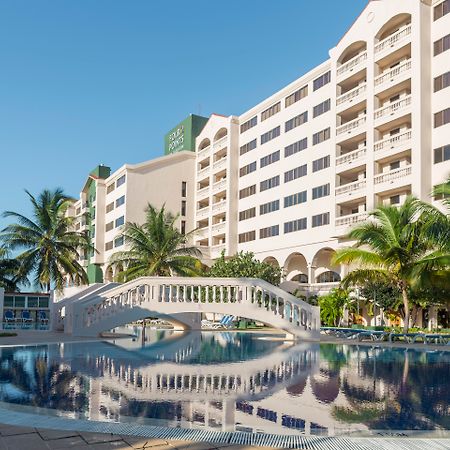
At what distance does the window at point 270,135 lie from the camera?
159 ft

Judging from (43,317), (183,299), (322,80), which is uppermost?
(322,80)

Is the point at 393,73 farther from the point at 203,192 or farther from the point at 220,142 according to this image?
the point at 203,192

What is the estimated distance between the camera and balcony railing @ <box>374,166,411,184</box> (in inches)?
1319

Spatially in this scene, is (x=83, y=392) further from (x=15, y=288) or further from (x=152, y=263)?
(x=15, y=288)

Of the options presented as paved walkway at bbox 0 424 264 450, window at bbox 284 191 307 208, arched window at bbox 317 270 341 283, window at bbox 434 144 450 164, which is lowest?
paved walkway at bbox 0 424 264 450

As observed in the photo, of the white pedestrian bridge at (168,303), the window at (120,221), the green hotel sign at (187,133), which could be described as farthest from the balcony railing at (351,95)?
the green hotel sign at (187,133)

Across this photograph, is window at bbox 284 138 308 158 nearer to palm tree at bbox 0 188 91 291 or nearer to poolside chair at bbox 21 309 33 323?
palm tree at bbox 0 188 91 291

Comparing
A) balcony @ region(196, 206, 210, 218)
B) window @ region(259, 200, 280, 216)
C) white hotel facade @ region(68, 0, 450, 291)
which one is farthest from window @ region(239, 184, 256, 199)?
balcony @ region(196, 206, 210, 218)

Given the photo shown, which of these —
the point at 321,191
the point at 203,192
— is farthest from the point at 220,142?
the point at 321,191

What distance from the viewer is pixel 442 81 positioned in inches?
1293

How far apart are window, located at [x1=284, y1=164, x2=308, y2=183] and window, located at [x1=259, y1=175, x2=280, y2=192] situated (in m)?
1.24

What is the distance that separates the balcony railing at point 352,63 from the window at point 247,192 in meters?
14.6

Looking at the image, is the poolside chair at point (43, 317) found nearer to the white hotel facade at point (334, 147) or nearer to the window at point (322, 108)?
the white hotel facade at point (334, 147)

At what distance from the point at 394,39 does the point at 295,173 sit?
13.7 m
